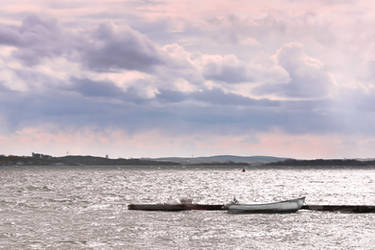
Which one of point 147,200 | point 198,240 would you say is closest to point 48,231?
point 198,240

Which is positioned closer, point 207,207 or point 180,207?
point 207,207

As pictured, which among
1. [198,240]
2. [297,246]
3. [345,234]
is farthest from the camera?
[345,234]

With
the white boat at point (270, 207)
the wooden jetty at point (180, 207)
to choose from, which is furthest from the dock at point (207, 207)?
the white boat at point (270, 207)

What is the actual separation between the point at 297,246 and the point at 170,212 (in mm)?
28392

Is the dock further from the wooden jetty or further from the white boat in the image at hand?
the white boat

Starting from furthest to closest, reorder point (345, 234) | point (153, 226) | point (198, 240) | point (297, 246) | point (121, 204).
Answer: point (121, 204) → point (153, 226) → point (345, 234) → point (198, 240) → point (297, 246)

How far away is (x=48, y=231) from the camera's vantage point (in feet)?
177

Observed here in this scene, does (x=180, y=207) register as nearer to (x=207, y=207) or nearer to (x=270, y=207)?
(x=207, y=207)

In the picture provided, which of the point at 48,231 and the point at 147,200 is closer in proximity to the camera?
the point at 48,231

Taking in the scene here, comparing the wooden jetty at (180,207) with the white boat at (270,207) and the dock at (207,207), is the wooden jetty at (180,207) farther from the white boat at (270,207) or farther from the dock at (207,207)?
the white boat at (270,207)

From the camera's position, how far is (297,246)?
44844mm

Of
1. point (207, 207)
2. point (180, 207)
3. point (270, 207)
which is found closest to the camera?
point (270, 207)

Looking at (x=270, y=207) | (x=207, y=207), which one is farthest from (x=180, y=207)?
(x=270, y=207)

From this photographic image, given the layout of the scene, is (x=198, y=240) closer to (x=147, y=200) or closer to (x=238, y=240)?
(x=238, y=240)
